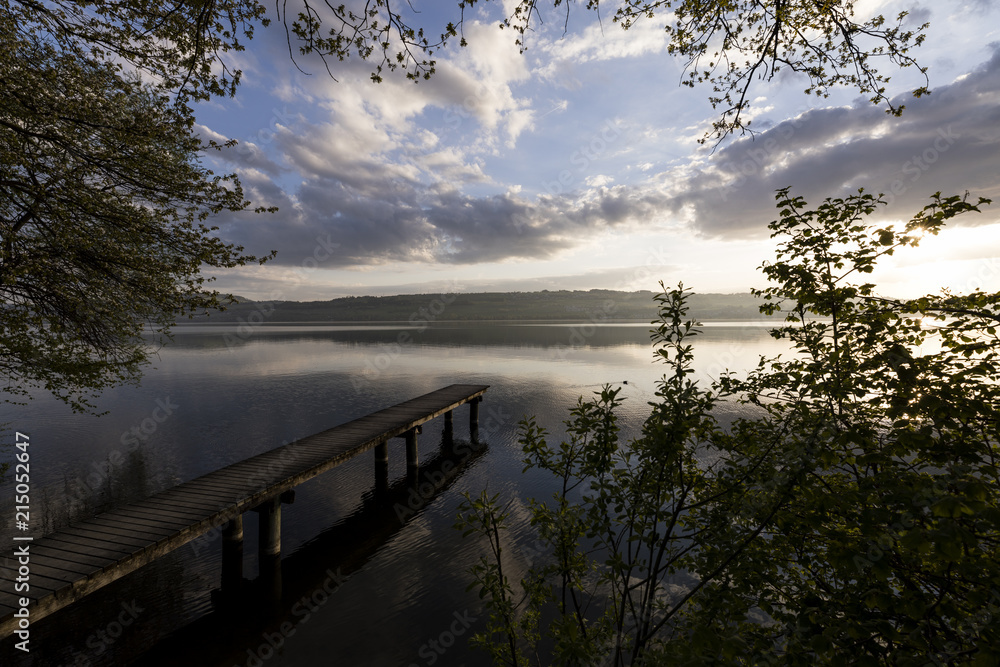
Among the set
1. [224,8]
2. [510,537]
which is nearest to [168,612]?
[510,537]

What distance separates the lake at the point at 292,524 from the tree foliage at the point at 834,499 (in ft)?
19.3

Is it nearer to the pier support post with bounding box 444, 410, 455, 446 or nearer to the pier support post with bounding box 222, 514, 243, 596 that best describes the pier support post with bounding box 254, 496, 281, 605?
the pier support post with bounding box 222, 514, 243, 596

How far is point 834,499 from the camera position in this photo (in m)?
2.46

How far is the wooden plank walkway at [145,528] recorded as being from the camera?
5.59 metres

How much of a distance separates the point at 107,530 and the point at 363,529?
5780 millimetres

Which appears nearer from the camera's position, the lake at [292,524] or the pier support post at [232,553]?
the lake at [292,524]

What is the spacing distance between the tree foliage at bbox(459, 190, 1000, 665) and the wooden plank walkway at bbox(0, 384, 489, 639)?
6439 millimetres

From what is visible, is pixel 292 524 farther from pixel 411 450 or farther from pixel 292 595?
pixel 411 450

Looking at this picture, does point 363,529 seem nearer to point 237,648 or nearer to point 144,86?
point 237,648

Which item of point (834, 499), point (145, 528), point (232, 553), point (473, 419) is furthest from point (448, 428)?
point (834, 499)

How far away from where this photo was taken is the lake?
7340mm

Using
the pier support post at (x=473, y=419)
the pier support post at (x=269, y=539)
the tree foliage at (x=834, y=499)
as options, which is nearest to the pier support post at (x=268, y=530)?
the pier support post at (x=269, y=539)

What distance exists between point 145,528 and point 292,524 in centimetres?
498

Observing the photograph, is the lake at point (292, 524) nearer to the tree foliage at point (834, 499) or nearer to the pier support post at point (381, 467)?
the pier support post at point (381, 467)
